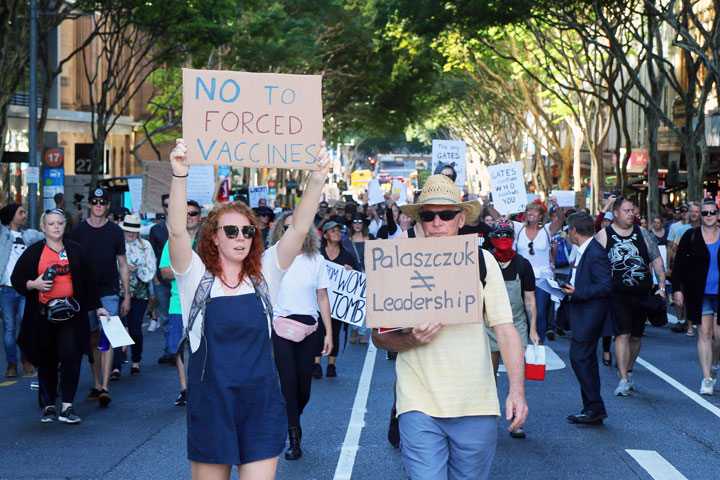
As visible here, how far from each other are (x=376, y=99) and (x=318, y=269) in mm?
37660

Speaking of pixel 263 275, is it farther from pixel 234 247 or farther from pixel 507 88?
Result: pixel 507 88

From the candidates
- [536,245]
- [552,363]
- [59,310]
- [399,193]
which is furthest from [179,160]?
[399,193]

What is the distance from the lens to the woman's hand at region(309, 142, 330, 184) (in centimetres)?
465

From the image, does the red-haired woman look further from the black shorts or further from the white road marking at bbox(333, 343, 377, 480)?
the black shorts

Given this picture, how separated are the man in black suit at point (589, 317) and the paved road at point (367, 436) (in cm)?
22

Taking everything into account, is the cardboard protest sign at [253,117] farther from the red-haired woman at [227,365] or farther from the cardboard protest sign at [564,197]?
the cardboard protest sign at [564,197]

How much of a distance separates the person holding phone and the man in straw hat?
15.3 ft

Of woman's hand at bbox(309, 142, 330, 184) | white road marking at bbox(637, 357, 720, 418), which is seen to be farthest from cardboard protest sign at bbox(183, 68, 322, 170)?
white road marking at bbox(637, 357, 720, 418)

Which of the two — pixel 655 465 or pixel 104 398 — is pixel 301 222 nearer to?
pixel 655 465

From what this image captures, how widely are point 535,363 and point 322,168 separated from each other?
3.65 meters

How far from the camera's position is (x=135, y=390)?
10.2 m

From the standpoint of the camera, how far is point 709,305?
34.2 feet

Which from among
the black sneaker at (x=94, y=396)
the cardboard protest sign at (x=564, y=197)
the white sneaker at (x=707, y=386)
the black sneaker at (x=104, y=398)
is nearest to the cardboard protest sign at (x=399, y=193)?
the cardboard protest sign at (x=564, y=197)

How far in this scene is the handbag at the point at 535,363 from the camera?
777 centimetres
